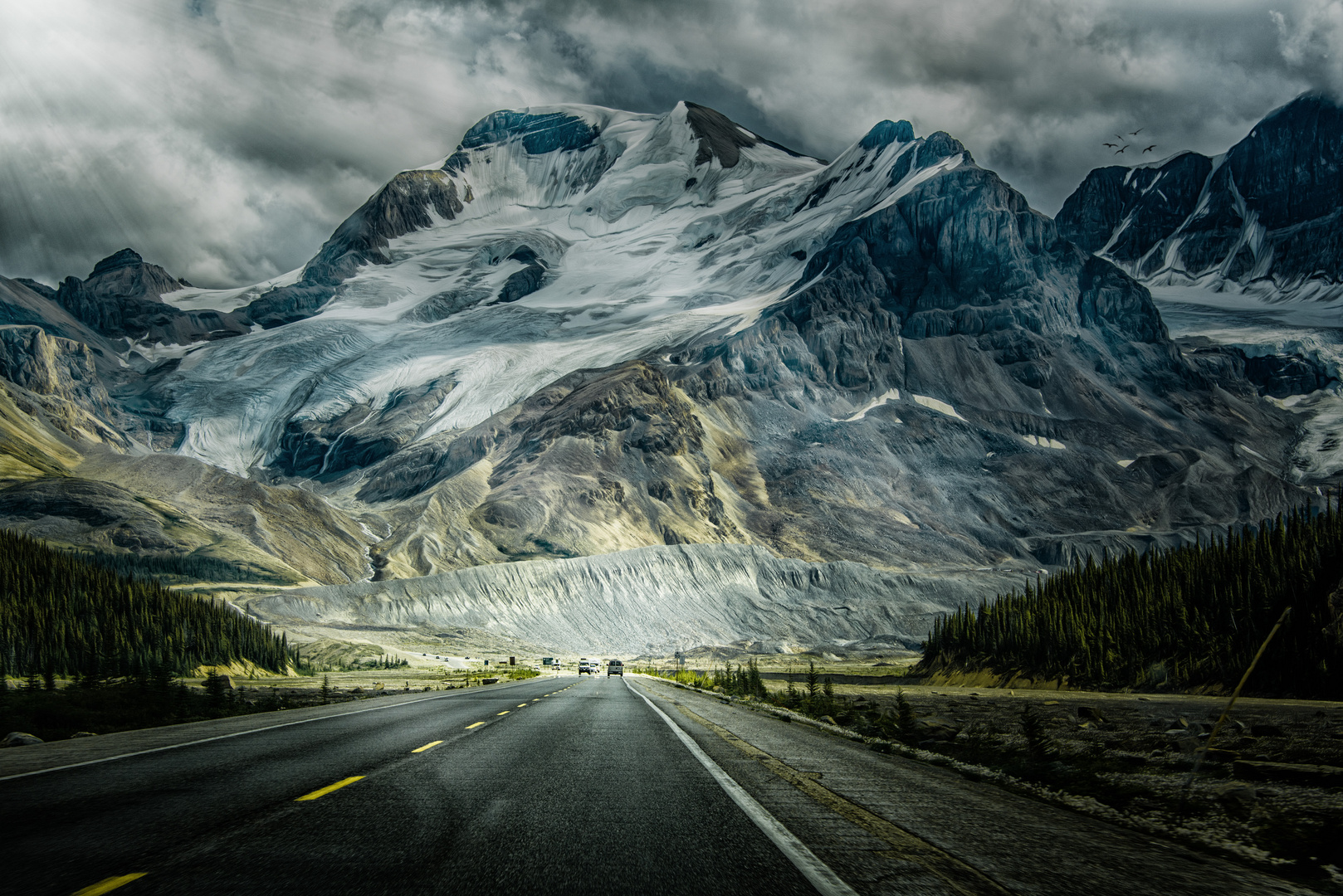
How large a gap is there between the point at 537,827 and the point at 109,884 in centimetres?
294

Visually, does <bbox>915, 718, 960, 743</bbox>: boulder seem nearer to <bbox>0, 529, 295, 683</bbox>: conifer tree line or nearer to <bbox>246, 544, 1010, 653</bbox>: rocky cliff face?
<bbox>0, 529, 295, 683</bbox>: conifer tree line

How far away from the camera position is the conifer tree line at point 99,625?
2141 inches

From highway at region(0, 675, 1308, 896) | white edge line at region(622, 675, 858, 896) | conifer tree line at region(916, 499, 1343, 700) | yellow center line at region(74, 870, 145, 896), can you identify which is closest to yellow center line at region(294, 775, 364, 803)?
highway at region(0, 675, 1308, 896)

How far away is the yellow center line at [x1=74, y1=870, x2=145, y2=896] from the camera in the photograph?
5.12 metres

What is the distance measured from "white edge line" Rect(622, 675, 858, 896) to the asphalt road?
0.28 feet

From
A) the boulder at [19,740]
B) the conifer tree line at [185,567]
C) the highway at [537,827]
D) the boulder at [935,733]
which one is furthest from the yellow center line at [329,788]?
the conifer tree line at [185,567]

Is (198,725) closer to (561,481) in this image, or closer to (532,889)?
(532,889)

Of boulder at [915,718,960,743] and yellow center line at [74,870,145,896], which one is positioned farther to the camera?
boulder at [915,718,960,743]

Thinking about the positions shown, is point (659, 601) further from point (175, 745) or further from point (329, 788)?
point (329, 788)

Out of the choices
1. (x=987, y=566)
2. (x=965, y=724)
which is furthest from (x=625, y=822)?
(x=987, y=566)

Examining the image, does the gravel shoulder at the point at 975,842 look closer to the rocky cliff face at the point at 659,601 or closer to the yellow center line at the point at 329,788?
the yellow center line at the point at 329,788

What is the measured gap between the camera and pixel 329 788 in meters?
8.85

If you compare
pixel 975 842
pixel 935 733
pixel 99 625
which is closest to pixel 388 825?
pixel 975 842

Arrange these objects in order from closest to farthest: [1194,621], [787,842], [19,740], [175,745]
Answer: [787,842], [175,745], [19,740], [1194,621]
